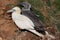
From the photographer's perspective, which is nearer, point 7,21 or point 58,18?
point 7,21

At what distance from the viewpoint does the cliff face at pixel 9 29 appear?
6.36m

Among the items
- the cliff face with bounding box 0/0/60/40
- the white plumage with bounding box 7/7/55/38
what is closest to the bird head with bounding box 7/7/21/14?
the white plumage with bounding box 7/7/55/38

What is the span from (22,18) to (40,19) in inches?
21.8

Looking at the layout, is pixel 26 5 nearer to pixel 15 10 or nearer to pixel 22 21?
pixel 15 10

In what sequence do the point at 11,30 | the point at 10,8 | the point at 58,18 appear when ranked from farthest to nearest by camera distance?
the point at 58,18, the point at 10,8, the point at 11,30

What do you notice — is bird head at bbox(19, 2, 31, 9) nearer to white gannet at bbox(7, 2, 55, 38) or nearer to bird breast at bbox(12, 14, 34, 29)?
white gannet at bbox(7, 2, 55, 38)

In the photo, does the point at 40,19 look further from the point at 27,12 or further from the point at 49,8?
the point at 49,8

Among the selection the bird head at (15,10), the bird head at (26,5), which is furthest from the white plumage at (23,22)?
the bird head at (26,5)

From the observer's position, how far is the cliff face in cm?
636

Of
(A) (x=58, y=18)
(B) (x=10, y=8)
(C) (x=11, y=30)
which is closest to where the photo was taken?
(C) (x=11, y=30)

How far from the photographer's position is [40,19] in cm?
705

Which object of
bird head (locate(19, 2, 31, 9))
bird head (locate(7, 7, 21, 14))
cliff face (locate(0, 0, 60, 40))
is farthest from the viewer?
bird head (locate(19, 2, 31, 9))

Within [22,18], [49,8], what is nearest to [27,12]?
[22,18]

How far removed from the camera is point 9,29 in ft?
21.4
